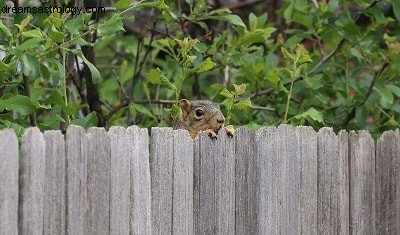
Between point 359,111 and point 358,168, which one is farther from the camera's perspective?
point 359,111

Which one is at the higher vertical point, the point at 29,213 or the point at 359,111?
the point at 359,111

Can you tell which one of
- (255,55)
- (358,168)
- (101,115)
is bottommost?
(358,168)

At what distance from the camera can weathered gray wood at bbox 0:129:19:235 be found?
272cm

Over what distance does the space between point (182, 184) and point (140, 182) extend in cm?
22

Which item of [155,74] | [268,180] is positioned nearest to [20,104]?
[155,74]

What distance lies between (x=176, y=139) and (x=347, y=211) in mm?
1109

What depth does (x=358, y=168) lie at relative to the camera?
Result: 4.05m

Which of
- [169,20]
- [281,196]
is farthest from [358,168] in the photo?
[169,20]

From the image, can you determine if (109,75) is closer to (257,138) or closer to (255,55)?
(255,55)

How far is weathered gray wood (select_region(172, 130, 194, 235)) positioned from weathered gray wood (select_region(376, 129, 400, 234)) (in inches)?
45.8

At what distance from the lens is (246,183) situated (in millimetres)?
3590

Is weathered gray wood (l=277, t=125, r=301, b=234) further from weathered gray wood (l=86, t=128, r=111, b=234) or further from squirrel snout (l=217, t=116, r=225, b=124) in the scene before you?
weathered gray wood (l=86, t=128, r=111, b=234)

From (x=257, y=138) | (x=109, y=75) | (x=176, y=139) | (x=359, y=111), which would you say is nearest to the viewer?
(x=176, y=139)

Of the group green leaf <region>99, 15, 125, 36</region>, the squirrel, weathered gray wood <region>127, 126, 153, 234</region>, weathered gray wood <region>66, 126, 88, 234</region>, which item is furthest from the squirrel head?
weathered gray wood <region>66, 126, 88, 234</region>
